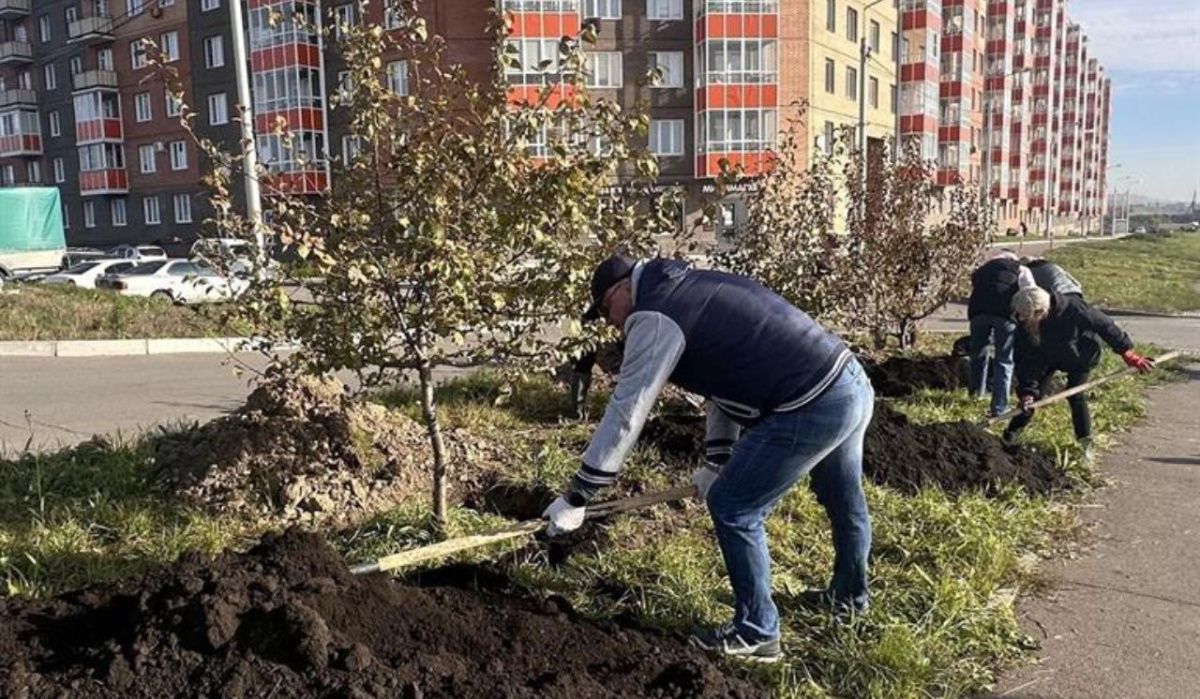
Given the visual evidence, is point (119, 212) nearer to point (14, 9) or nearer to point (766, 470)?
point (14, 9)

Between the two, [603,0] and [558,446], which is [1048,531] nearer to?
[558,446]

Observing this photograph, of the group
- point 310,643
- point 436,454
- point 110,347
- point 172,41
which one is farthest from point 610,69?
point 310,643

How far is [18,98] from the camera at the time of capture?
53.7 metres

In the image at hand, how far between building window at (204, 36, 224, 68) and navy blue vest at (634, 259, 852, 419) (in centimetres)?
4735

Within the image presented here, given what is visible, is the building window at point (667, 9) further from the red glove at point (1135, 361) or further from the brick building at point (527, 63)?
the red glove at point (1135, 361)

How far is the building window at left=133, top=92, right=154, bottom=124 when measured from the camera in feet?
158

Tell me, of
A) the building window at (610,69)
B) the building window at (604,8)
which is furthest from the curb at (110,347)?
the building window at (604,8)

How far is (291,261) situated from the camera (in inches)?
164

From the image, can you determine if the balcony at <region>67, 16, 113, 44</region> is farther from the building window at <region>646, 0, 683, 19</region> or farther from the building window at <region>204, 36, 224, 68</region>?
the building window at <region>646, 0, 683, 19</region>

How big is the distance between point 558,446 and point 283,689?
3.44 metres

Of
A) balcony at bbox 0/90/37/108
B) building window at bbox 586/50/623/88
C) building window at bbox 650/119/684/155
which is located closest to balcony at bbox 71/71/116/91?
balcony at bbox 0/90/37/108

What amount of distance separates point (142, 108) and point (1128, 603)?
2107 inches

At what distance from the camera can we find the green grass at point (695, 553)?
141 inches

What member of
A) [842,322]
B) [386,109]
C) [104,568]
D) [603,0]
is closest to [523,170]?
[386,109]
